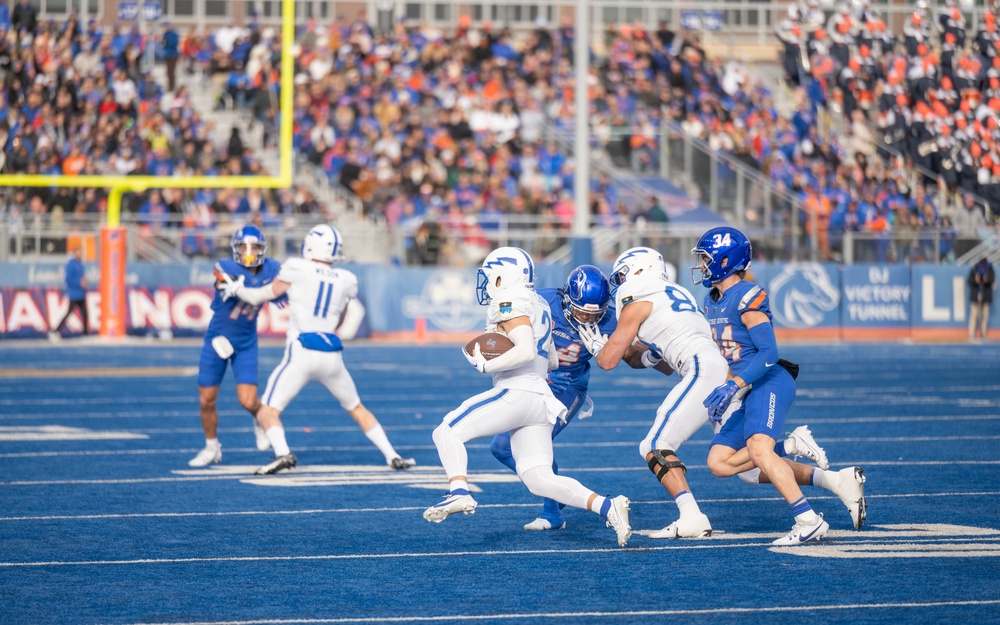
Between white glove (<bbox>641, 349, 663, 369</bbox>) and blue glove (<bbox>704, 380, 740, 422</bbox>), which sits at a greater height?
white glove (<bbox>641, 349, 663, 369</bbox>)

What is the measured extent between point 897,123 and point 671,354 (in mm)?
19219

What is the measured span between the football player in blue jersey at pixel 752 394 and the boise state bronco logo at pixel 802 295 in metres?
17.8

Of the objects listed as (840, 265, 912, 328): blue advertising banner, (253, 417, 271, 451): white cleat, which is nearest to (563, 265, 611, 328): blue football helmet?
(253, 417, 271, 451): white cleat

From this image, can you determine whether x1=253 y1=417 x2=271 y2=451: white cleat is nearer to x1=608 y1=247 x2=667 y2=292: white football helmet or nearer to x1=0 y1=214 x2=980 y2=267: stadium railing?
x1=608 y1=247 x2=667 y2=292: white football helmet

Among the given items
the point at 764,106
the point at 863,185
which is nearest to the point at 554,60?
the point at 764,106

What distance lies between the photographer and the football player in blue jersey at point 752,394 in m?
6.77

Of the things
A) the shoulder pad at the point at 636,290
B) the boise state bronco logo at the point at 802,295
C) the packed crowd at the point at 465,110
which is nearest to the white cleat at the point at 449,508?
the shoulder pad at the point at 636,290

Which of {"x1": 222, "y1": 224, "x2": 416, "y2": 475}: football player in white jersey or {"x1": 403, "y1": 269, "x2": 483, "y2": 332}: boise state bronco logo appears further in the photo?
{"x1": 403, "y1": 269, "x2": 483, "y2": 332}: boise state bronco logo

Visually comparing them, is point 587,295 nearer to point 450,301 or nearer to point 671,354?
point 671,354

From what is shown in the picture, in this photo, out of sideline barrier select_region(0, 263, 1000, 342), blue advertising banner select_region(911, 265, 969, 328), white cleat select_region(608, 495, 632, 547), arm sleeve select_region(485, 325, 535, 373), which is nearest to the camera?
white cleat select_region(608, 495, 632, 547)

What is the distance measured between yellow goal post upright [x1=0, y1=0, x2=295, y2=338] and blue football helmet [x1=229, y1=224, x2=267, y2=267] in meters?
8.98

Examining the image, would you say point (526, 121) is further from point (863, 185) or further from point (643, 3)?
point (863, 185)

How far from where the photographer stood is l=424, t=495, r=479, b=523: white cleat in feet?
21.3

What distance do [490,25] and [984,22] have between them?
12.1 meters
